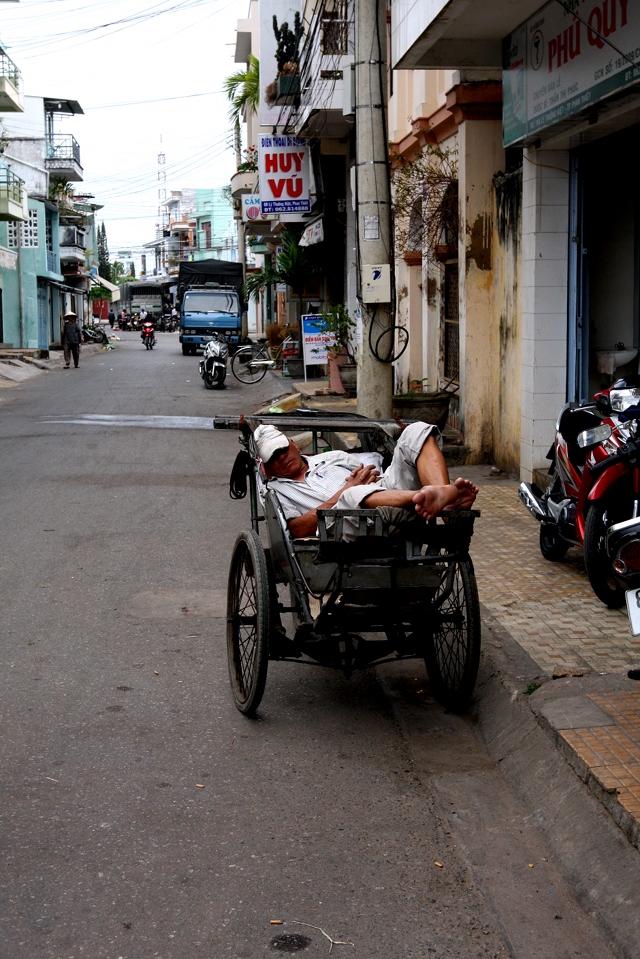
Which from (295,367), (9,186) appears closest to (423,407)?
(295,367)

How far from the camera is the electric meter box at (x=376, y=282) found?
9.19m

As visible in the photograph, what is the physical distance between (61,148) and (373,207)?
158 feet

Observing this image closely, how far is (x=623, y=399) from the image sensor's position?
6.07m

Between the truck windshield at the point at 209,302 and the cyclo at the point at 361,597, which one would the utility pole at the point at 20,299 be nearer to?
the truck windshield at the point at 209,302

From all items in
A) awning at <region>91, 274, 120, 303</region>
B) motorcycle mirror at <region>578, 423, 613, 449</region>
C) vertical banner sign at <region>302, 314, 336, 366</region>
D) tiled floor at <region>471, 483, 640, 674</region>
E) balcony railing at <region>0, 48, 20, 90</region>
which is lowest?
tiled floor at <region>471, 483, 640, 674</region>

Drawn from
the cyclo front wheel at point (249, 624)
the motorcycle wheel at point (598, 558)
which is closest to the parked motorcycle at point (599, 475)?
the motorcycle wheel at point (598, 558)

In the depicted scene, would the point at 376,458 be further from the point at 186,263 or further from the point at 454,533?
the point at 186,263

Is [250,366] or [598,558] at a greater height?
[250,366]

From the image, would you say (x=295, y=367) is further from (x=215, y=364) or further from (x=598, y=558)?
(x=598, y=558)

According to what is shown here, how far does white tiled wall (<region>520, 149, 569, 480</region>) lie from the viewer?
945cm

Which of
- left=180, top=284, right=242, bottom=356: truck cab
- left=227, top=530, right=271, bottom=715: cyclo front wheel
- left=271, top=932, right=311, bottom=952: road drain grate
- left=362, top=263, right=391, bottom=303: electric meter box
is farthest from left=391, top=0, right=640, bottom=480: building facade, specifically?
left=180, top=284, right=242, bottom=356: truck cab

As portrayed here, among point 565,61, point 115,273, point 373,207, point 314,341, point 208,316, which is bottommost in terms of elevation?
point 314,341

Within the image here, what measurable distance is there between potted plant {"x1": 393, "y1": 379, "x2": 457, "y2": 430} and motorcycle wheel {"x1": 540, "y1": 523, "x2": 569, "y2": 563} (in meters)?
4.02

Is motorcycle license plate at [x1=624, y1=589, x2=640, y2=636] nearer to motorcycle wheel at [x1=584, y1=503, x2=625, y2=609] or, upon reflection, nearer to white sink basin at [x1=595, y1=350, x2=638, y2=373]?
motorcycle wheel at [x1=584, y1=503, x2=625, y2=609]
